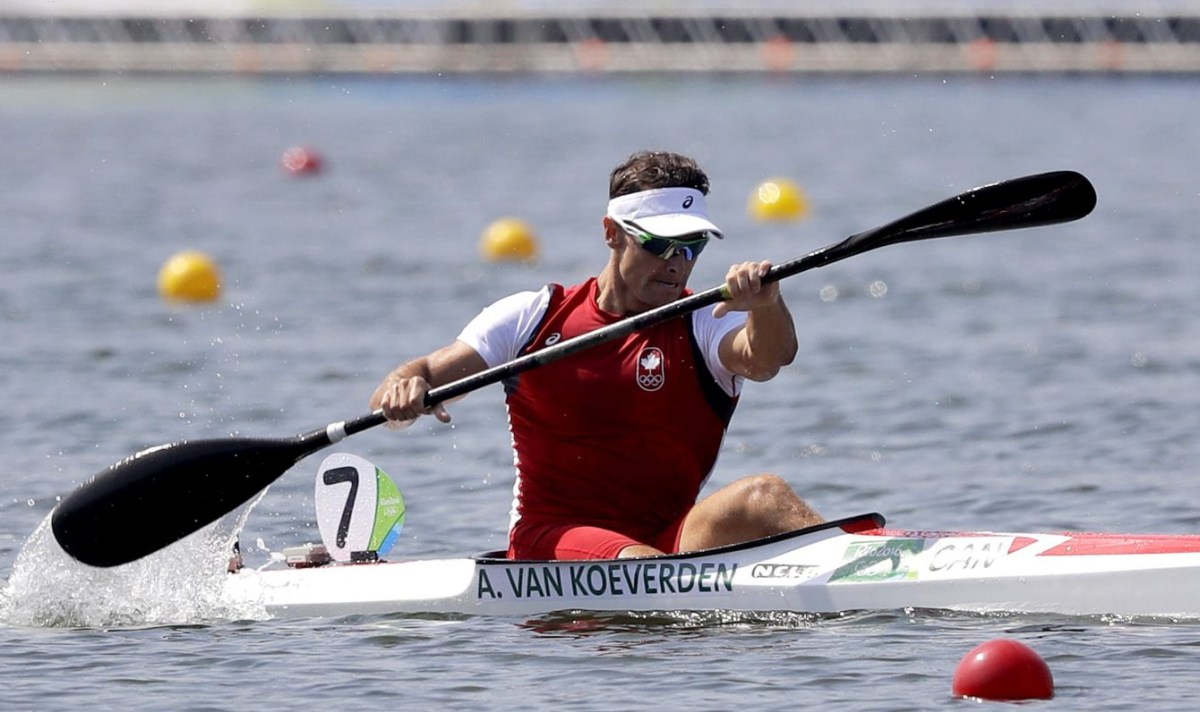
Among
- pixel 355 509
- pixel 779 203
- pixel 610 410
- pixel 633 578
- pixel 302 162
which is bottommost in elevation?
pixel 633 578

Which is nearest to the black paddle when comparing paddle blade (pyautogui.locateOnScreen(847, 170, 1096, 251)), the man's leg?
paddle blade (pyautogui.locateOnScreen(847, 170, 1096, 251))

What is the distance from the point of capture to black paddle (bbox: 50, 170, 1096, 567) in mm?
7441

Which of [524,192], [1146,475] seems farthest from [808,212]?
[1146,475]

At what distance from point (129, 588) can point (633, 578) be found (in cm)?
208

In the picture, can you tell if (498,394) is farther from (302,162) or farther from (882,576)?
(302,162)

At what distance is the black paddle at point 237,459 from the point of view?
24.4 feet

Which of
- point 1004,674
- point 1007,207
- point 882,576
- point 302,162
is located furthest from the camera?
point 302,162

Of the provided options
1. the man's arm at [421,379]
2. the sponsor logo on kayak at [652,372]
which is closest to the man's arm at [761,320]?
the sponsor logo on kayak at [652,372]

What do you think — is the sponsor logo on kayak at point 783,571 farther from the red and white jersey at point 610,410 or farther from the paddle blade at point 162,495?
the paddle blade at point 162,495

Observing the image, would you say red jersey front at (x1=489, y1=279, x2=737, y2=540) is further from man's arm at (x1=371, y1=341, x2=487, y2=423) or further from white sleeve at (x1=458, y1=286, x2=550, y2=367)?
man's arm at (x1=371, y1=341, x2=487, y2=423)

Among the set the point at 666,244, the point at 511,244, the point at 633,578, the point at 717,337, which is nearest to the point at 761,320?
the point at 717,337

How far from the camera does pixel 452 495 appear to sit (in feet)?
34.3

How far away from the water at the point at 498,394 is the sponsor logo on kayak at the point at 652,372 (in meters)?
0.83

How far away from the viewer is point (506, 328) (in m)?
7.54
